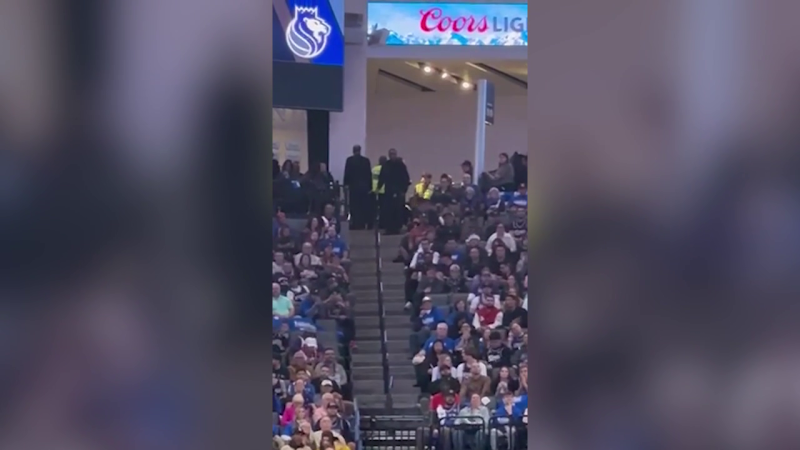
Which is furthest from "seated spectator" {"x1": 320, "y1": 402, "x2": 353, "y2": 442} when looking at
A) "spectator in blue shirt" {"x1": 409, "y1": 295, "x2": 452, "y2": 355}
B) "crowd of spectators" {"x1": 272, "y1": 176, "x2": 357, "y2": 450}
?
"spectator in blue shirt" {"x1": 409, "y1": 295, "x2": 452, "y2": 355}

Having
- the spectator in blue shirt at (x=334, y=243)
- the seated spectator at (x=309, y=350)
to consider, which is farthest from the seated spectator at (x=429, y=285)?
the seated spectator at (x=309, y=350)

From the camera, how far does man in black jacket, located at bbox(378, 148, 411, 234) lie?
29.3 feet

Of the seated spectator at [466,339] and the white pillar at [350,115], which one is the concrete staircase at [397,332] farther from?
the white pillar at [350,115]

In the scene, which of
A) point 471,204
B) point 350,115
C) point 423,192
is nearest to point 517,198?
point 471,204

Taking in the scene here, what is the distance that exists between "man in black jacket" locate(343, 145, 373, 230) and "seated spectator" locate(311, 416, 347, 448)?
3730 mm

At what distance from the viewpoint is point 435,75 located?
525 inches

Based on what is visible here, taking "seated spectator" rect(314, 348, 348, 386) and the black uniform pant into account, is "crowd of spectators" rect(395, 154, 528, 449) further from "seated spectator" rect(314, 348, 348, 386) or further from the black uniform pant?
"seated spectator" rect(314, 348, 348, 386)

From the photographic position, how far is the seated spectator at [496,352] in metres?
6.62
